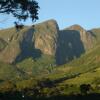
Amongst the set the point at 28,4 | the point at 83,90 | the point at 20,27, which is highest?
the point at 28,4

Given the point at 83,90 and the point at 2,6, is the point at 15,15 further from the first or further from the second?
the point at 83,90

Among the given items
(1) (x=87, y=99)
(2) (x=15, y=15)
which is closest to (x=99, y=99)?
(1) (x=87, y=99)

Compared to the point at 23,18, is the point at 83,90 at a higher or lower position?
lower

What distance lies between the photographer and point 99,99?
6531 cm

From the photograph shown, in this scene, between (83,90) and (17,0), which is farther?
(83,90)

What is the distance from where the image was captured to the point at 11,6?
5488 cm

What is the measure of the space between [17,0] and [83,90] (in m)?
33.8

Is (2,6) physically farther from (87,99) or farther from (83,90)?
(83,90)

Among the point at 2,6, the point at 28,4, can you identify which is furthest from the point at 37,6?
the point at 2,6

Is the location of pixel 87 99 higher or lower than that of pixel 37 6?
lower

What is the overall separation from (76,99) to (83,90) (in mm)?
18947

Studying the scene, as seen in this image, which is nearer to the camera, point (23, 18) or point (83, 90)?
point (23, 18)

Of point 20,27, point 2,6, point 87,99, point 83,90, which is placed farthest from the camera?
point 83,90

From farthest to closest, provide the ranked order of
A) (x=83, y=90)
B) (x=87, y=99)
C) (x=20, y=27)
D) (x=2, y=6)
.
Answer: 1. (x=83, y=90)
2. (x=87, y=99)
3. (x=20, y=27)
4. (x=2, y=6)
